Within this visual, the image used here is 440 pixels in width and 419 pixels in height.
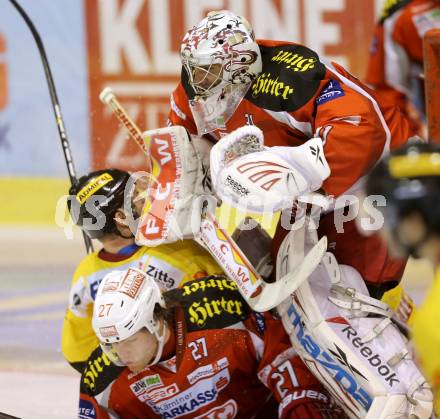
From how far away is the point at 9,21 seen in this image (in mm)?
5879

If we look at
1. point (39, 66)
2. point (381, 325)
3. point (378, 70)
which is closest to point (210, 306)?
point (381, 325)

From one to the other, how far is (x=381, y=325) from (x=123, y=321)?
0.61 meters

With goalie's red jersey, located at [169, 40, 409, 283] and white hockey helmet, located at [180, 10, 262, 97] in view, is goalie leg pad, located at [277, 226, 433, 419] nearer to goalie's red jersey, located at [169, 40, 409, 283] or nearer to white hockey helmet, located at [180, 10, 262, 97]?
goalie's red jersey, located at [169, 40, 409, 283]

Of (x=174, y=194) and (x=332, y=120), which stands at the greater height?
(x=332, y=120)

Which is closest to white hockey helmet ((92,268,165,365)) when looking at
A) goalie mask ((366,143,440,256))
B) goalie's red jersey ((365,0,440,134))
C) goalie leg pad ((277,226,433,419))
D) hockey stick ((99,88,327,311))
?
hockey stick ((99,88,327,311))

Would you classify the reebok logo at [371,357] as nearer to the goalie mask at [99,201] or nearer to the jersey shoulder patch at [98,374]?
the jersey shoulder patch at [98,374]

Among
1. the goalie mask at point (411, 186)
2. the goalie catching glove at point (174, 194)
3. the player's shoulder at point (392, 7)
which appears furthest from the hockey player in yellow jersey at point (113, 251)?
the player's shoulder at point (392, 7)

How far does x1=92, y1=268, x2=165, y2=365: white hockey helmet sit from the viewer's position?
9.39 ft

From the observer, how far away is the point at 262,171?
2.57 metres

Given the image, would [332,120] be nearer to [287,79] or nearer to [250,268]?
[287,79]

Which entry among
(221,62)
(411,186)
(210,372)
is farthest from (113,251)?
(411,186)

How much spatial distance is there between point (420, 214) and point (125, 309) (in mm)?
1209

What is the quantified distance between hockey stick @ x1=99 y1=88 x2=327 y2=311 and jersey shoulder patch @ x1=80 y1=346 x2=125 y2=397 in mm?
389

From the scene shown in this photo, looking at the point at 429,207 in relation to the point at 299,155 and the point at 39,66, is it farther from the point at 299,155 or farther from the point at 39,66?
the point at 39,66
